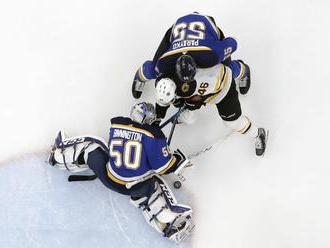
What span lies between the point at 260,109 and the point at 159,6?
1.01 m

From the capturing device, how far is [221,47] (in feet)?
8.28

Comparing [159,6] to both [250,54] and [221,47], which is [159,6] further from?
[221,47]

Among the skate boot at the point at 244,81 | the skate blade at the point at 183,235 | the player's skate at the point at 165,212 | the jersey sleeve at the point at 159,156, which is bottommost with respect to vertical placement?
the skate blade at the point at 183,235

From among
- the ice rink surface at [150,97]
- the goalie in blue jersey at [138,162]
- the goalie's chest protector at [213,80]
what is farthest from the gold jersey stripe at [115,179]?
the goalie's chest protector at [213,80]

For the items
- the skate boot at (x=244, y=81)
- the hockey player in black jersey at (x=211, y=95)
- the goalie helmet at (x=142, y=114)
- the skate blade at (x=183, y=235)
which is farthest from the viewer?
the skate blade at (x=183, y=235)

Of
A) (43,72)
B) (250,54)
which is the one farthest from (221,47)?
(43,72)

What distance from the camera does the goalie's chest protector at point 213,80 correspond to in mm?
2523

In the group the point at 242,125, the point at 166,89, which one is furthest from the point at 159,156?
the point at 242,125

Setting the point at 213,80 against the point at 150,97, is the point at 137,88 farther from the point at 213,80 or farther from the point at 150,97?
the point at 213,80

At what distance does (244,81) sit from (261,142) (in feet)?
1.36

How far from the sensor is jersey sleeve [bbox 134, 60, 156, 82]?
9.59 ft

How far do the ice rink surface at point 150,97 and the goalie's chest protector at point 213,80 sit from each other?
1.85 ft

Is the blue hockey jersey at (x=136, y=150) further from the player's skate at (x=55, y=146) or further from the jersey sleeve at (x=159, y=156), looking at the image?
the player's skate at (x=55, y=146)

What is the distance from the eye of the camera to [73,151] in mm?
3055
